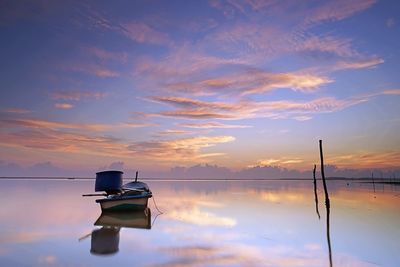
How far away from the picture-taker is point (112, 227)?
1978cm

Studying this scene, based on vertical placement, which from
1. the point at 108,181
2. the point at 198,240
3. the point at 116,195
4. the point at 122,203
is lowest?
the point at 198,240

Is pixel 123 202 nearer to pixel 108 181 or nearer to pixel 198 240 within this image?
pixel 108 181

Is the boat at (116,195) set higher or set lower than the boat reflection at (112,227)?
higher

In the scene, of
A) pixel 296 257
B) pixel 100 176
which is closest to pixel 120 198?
pixel 100 176

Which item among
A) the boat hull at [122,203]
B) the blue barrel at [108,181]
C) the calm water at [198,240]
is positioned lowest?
the calm water at [198,240]

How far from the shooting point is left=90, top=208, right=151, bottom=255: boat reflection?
1386 centimetres

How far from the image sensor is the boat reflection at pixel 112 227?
13.9 m

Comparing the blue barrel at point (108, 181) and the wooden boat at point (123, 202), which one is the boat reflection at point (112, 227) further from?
the blue barrel at point (108, 181)

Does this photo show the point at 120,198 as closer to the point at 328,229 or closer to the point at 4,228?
the point at 4,228

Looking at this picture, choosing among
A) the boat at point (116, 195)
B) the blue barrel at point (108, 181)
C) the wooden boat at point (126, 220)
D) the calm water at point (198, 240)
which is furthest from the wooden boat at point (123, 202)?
the calm water at point (198, 240)

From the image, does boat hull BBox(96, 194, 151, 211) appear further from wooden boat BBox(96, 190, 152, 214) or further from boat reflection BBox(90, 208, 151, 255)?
boat reflection BBox(90, 208, 151, 255)

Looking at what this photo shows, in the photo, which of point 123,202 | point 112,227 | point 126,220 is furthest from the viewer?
point 123,202

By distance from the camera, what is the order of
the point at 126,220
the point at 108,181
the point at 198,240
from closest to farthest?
the point at 198,240 < the point at 126,220 < the point at 108,181

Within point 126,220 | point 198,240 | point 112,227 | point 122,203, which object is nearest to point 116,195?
point 122,203
